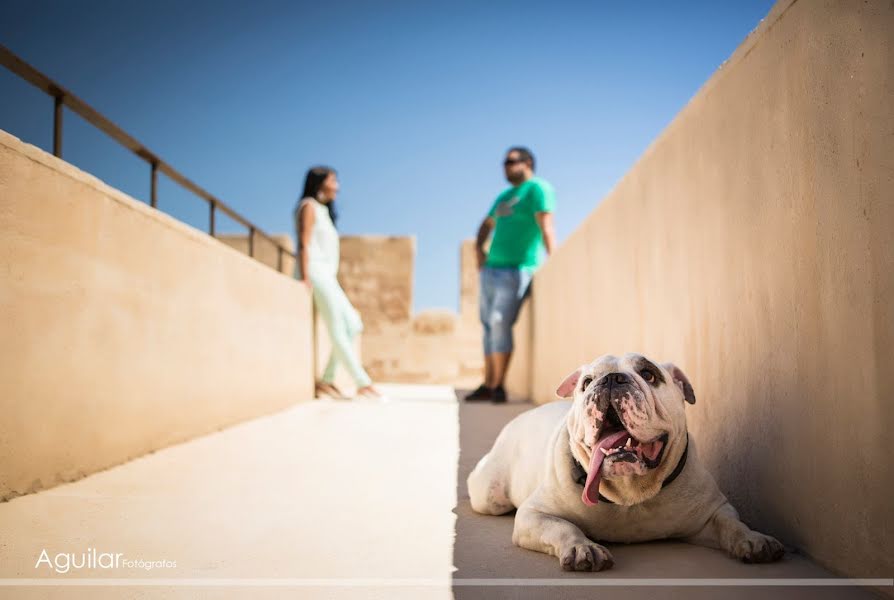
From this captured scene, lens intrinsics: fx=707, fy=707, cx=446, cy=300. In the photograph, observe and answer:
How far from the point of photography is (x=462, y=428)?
5.37m

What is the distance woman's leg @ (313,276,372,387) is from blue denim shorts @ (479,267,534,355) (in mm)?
1462

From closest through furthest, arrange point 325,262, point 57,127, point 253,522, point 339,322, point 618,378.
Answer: point 618,378 → point 253,522 → point 57,127 → point 339,322 → point 325,262

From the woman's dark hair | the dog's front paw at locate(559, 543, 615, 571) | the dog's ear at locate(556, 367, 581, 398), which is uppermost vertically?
the woman's dark hair

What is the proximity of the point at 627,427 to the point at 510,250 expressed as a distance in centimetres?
523

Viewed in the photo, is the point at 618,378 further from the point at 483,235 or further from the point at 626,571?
the point at 483,235

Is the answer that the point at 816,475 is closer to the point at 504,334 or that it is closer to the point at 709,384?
the point at 709,384

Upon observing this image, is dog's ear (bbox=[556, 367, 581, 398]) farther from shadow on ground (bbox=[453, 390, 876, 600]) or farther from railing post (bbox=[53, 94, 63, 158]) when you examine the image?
railing post (bbox=[53, 94, 63, 158])

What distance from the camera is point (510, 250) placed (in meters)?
7.21

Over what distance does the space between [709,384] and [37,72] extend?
132 inches

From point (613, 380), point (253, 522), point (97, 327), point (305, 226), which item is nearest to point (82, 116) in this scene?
point (97, 327)

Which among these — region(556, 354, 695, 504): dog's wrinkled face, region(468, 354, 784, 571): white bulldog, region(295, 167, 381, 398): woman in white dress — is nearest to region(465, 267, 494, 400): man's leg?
region(295, 167, 381, 398): woman in white dress

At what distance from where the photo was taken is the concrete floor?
1916mm

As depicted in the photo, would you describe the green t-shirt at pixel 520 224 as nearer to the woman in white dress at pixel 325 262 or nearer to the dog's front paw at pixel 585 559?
the woman in white dress at pixel 325 262

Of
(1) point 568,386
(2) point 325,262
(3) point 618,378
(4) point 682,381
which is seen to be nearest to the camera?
(3) point 618,378
